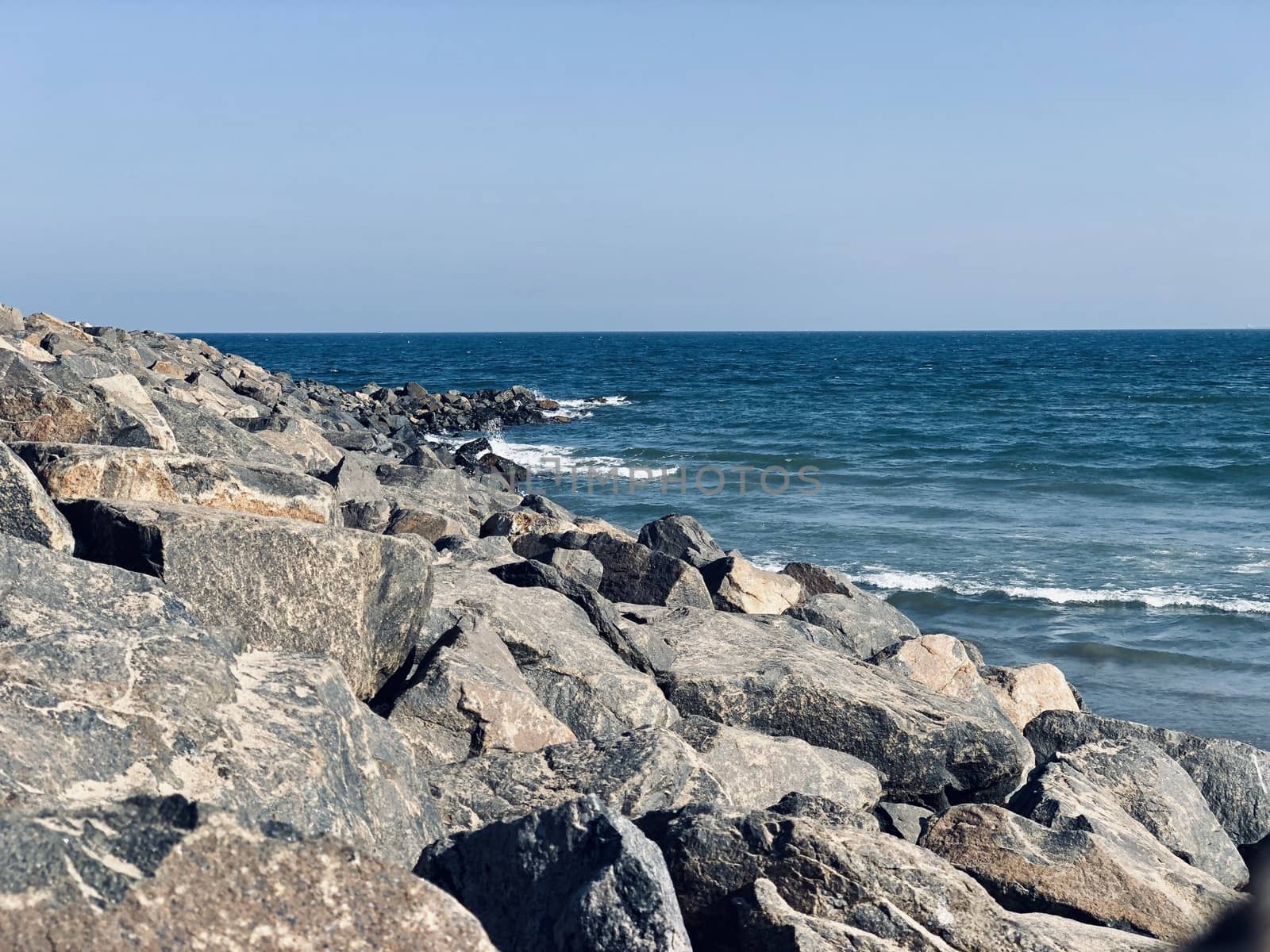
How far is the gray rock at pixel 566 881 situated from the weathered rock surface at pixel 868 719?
3.10m

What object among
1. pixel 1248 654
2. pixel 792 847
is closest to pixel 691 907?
pixel 792 847

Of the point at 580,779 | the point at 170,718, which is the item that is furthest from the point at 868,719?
the point at 170,718

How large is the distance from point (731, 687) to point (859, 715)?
76cm

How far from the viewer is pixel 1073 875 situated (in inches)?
193

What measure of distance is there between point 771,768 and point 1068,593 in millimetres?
10469

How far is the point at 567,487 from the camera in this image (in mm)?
23828

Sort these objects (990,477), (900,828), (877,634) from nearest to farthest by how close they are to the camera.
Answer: (900,828) < (877,634) < (990,477)

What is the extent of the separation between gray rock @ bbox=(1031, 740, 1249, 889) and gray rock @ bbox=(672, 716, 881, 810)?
955 mm

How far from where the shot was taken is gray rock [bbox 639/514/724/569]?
11.7 m

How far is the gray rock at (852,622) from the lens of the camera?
30.7 ft

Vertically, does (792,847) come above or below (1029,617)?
above

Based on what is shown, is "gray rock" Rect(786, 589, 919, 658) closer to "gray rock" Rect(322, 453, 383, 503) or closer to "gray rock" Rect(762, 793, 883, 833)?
"gray rock" Rect(322, 453, 383, 503)

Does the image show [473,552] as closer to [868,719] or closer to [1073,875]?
[868,719]

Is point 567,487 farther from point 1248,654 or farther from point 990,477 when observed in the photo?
point 1248,654
